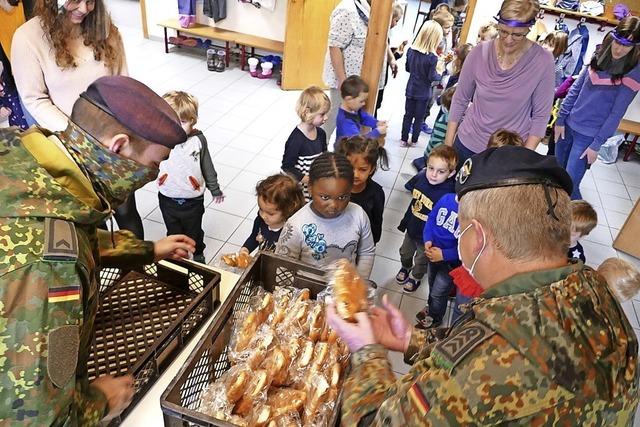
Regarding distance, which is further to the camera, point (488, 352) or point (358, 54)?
point (358, 54)

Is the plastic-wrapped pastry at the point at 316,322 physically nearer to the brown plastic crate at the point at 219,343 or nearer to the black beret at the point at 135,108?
the brown plastic crate at the point at 219,343

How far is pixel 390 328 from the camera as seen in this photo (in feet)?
5.08

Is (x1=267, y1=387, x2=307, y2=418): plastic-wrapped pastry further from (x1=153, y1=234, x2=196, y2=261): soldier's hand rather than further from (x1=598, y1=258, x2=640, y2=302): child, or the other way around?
(x1=598, y1=258, x2=640, y2=302): child

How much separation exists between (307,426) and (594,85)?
4194 millimetres

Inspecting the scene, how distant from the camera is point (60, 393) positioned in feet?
3.23

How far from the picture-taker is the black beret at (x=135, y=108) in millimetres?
1183

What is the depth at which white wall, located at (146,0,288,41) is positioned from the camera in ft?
24.3

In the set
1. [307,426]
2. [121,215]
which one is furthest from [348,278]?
[121,215]

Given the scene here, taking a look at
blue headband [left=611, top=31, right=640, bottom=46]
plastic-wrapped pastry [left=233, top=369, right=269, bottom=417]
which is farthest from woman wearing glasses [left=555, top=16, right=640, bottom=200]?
plastic-wrapped pastry [left=233, top=369, right=269, bottom=417]

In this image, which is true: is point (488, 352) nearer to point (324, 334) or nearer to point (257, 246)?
point (324, 334)

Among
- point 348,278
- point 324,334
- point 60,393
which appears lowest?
point 324,334

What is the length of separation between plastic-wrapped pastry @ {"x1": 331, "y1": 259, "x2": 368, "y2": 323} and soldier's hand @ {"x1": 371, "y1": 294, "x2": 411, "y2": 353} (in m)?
0.06

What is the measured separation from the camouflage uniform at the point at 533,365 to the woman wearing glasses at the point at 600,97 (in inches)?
128

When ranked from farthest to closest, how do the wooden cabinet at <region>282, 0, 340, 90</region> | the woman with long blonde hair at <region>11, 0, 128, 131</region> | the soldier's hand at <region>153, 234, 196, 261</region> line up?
the wooden cabinet at <region>282, 0, 340, 90</region>, the woman with long blonde hair at <region>11, 0, 128, 131</region>, the soldier's hand at <region>153, 234, 196, 261</region>
